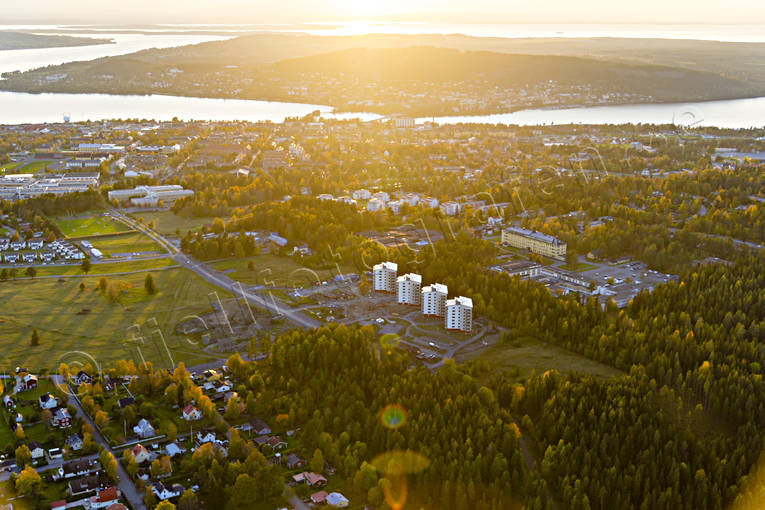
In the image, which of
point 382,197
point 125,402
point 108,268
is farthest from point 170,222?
point 125,402

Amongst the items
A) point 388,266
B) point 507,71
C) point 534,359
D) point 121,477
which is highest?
point 507,71

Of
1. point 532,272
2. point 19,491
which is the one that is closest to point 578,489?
point 19,491

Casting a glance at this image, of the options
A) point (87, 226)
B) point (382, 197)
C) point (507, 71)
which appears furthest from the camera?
point (507, 71)

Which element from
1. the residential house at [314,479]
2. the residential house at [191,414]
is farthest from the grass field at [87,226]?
the residential house at [314,479]

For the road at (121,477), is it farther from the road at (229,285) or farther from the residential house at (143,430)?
the road at (229,285)

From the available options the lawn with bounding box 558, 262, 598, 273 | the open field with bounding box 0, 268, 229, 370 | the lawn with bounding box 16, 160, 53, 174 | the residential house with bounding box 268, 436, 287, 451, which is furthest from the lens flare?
the lawn with bounding box 16, 160, 53, 174

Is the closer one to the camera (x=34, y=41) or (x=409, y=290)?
(x=409, y=290)

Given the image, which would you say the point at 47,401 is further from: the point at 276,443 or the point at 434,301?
the point at 434,301
